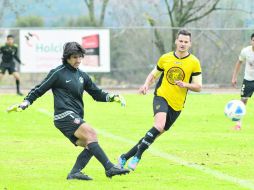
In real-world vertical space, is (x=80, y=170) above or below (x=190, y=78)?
below

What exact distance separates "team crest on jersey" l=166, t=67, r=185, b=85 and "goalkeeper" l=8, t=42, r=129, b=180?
65.0 inches

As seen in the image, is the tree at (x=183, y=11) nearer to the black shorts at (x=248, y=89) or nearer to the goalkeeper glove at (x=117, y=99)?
the black shorts at (x=248, y=89)

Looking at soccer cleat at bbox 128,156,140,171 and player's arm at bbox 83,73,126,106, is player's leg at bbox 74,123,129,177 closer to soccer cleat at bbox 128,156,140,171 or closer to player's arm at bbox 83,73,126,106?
player's arm at bbox 83,73,126,106

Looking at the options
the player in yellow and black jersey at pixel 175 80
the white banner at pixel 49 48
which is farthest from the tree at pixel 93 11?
the player in yellow and black jersey at pixel 175 80

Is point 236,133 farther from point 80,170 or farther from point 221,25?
point 221,25

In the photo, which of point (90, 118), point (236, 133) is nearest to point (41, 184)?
point (236, 133)

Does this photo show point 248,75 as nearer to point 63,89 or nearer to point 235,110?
point 235,110

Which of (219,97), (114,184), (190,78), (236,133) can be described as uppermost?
(190,78)

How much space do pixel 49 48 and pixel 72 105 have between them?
2495 centimetres

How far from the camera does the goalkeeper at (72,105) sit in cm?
1013

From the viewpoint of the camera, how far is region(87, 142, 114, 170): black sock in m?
10.1

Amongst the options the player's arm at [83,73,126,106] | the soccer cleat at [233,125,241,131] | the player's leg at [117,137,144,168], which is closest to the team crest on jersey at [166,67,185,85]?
the player's leg at [117,137,144,168]

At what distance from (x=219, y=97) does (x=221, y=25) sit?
15084 millimetres

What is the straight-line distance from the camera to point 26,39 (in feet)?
115
